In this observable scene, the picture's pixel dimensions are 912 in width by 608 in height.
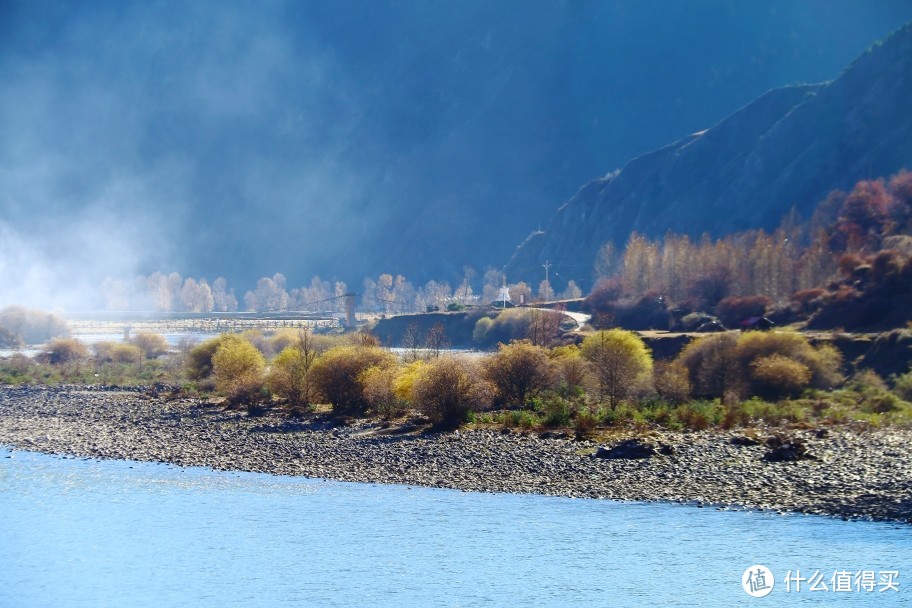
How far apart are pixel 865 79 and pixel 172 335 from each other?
9810cm

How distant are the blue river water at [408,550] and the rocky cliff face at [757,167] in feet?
336

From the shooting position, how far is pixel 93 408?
176 feet

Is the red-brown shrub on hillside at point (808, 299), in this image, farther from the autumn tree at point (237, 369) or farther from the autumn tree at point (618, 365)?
the autumn tree at point (237, 369)

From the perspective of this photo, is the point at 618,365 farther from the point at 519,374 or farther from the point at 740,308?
the point at 740,308

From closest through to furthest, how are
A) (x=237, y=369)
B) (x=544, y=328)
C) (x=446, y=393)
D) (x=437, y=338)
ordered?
(x=446, y=393), (x=237, y=369), (x=544, y=328), (x=437, y=338)

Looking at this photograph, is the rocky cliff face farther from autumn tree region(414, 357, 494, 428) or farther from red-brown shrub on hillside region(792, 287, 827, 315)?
autumn tree region(414, 357, 494, 428)

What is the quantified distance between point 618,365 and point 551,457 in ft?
41.6

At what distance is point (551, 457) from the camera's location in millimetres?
35125

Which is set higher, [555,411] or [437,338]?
[437,338]

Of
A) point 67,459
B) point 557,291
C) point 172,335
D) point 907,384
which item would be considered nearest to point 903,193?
point 907,384

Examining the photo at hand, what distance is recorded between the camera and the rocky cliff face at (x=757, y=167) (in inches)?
4806

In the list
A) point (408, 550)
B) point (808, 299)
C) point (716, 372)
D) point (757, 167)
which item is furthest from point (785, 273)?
point (757, 167)

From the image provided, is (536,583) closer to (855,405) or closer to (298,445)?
(298,445)

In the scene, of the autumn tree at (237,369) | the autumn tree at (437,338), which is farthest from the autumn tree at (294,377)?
the autumn tree at (437,338)
